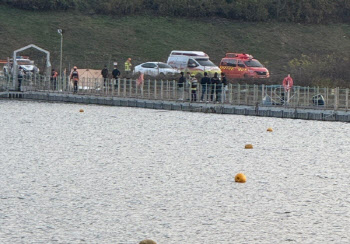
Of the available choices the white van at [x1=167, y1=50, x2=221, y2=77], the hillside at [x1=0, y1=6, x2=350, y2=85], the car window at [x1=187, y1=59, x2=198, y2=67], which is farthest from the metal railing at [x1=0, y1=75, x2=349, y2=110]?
the hillside at [x1=0, y1=6, x2=350, y2=85]

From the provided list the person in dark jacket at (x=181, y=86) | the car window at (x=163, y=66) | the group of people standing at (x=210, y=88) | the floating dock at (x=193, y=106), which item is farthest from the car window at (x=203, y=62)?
the group of people standing at (x=210, y=88)

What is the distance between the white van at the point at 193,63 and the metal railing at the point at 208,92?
3346 mm

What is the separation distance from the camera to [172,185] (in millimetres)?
19047

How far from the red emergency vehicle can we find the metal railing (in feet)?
17.6

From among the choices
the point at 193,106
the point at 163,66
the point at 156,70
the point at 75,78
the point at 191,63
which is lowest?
the point at 193,106

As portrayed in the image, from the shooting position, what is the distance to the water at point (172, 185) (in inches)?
575

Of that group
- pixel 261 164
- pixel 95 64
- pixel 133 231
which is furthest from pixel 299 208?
pixel 95 64

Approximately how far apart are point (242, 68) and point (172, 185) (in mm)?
36455

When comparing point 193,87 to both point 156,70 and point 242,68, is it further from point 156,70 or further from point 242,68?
point 242,68

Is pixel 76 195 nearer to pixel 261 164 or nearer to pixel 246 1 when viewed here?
pixel 261 164

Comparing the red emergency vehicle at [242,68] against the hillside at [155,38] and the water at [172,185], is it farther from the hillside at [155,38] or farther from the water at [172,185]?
the water at [172,185]

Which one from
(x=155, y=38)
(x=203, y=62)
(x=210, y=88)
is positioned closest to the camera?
(x=210, y=88)

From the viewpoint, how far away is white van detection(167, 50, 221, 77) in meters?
54.4

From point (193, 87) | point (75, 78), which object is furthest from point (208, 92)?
point (75, 78)
